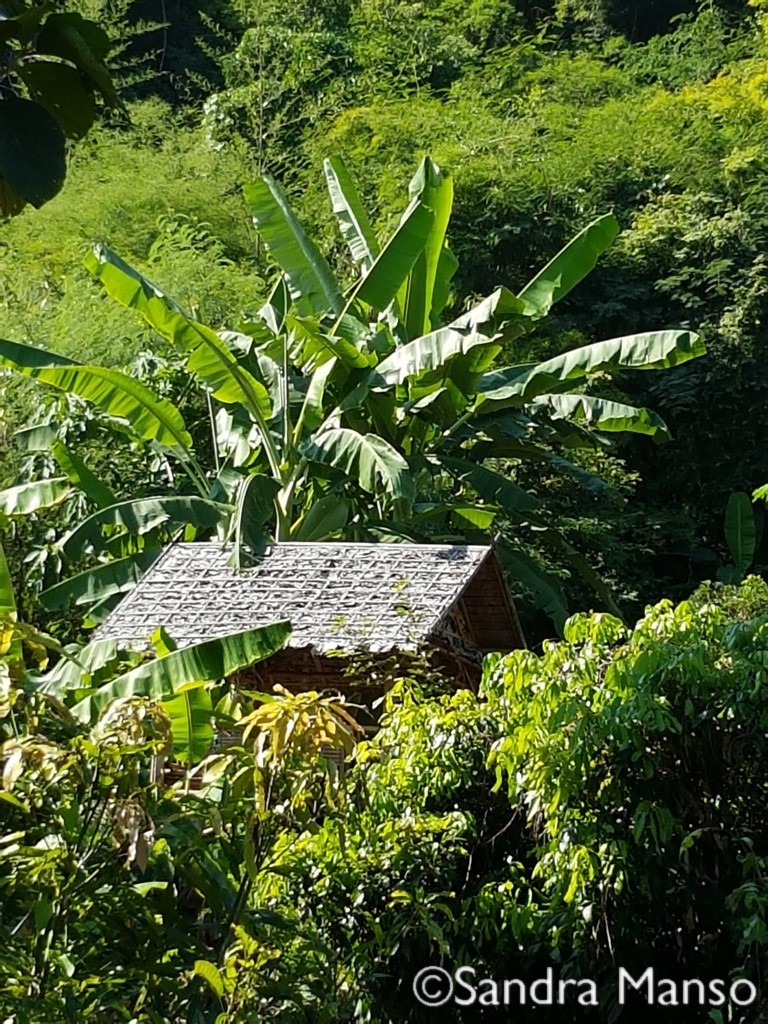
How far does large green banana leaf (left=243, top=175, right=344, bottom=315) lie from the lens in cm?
912

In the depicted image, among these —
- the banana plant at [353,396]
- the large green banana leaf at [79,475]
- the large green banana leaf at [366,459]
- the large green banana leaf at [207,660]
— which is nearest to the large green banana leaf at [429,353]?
the banana plant at [353,396]

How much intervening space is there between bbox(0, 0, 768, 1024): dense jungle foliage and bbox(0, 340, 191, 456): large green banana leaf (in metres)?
0.02

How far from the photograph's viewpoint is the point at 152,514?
8.00m

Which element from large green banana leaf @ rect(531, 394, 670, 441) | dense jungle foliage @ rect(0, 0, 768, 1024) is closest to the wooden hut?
dense jungle foliage @ rect(0, 0, 768, 1024)

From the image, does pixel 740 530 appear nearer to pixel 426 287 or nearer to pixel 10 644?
pixel 426 287

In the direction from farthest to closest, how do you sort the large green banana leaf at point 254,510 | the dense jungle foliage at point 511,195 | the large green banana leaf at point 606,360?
the dense jungle foliage at point 511,195 < the large green banana leaf at point 606,360 < the large green banana leaf at point 254,510

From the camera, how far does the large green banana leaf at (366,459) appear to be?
743 centimetres

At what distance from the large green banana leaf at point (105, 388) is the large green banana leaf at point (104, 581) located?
2.94 feet

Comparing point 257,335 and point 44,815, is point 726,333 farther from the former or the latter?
point 44,815

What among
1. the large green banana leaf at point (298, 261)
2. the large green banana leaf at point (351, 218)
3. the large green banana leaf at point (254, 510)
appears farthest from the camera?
the large green banana leaf at point (351, 218)

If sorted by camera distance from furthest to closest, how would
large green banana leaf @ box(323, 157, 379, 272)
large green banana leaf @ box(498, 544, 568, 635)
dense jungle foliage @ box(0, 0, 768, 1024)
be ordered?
large green banana leaf @ box(323, 157, 379, 272) < large green banana leaf @ box(498, 544, 568, 635) < dense jungle foliage @ box(0, 0, 768, 1024)

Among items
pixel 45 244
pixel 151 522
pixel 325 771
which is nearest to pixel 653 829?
pixel 325 771

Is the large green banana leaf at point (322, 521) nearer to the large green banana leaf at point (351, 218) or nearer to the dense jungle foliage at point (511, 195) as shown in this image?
the large green banana leaf at point (351, 218)

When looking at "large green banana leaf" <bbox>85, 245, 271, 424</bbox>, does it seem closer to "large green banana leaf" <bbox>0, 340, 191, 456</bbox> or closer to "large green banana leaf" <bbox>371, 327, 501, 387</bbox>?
"large green banana leaf" <bbox>0, 340, 191, 456</bbox>
